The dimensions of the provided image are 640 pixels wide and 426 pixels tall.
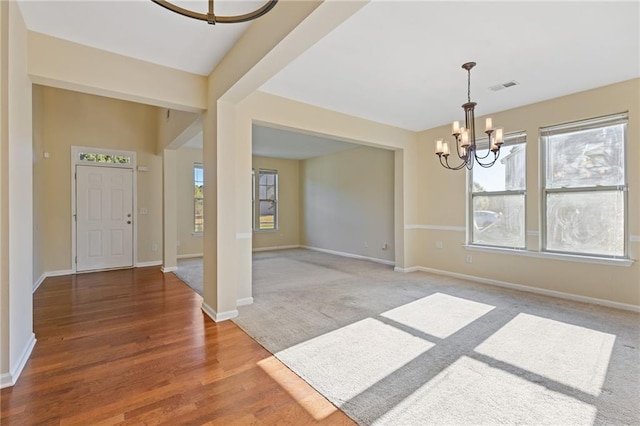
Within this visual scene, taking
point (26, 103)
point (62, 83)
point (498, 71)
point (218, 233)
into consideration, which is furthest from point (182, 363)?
point (498, 71)

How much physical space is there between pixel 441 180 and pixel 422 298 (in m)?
2.40

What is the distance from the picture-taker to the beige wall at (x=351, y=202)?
6500mm

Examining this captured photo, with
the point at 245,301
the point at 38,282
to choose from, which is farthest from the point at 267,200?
the point at 245,301

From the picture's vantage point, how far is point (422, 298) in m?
3.89

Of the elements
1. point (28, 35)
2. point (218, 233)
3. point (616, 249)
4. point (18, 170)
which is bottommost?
→ point (616, 249)

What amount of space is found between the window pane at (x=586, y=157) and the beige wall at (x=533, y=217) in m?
0.13

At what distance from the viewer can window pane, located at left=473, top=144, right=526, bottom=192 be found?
4.36 metres

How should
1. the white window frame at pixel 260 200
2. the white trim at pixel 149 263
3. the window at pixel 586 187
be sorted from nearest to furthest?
the window at pixel 586 187 → the white trim at pixel 149 263 → the white window frame at pixel 260 200

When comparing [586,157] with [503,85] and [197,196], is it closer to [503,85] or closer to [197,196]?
[503,85]

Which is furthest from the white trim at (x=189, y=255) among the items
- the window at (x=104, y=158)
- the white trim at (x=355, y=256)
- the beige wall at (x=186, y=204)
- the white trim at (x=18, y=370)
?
the white trim at (x=18, y=370)

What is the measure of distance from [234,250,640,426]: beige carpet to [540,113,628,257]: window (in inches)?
32.9

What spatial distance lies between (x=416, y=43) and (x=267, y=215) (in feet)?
22.3

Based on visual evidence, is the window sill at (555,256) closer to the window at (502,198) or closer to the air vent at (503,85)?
the window at (502,198)

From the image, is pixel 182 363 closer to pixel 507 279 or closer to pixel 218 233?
pixel 218 233
